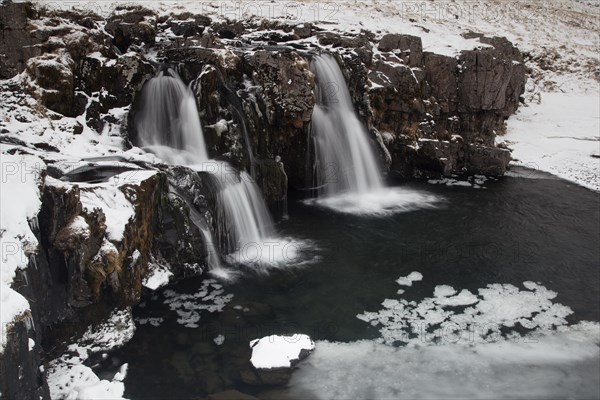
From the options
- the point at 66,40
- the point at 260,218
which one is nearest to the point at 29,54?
the point at 66,40

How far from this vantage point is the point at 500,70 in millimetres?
23297

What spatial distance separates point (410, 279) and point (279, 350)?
16.7 feet

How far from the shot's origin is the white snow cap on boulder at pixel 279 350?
31.1ft

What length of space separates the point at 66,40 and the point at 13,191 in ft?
28.6

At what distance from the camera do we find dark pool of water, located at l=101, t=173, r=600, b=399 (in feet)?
31.8

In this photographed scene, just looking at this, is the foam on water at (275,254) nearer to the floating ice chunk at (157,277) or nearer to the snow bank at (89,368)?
the floating ice chunk at (157,277)

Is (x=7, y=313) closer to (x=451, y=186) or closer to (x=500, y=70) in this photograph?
(x=451, y=186)

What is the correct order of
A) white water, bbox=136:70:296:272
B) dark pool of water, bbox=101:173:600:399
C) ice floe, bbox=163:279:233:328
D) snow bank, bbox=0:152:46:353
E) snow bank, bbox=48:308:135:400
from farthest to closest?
white water, bbox=136:70:296:272, ice floe, bbox=163:279:233:328, dark pool of water, bbox=101:173:600:399, snow bank, bbox=48:308:135:400, snow bank, bbox=0:152:46:353

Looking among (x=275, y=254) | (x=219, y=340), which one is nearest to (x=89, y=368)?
(x=219, y=340)

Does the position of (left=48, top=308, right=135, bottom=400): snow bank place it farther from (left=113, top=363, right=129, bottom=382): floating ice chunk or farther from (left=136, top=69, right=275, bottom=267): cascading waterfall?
(left=136, top=69, right=275, bottom=267): cascading waterfall

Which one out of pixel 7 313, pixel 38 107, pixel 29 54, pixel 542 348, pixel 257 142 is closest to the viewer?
pixel 7 313

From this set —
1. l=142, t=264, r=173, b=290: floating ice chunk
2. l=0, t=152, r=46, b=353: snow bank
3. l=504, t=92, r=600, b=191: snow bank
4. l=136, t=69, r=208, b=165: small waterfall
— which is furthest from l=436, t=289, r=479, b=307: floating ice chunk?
l=504, t=92, r=600, b=191: snow bank

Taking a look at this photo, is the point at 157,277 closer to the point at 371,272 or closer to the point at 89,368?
the point at 89,368

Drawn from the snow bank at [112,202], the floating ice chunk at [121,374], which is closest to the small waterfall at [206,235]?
the snow bank at [112,202]
